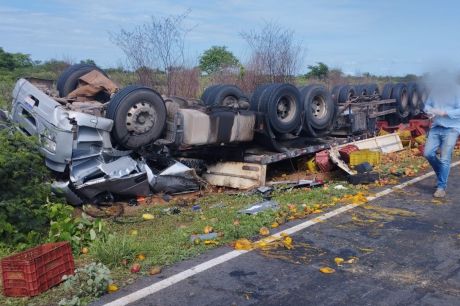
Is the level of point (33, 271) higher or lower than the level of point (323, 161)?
lower

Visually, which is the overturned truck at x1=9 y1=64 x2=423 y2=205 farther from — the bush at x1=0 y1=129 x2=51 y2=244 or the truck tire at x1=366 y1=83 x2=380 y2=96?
the truck tire at x1=366 y1=83 x2=380 y2=96

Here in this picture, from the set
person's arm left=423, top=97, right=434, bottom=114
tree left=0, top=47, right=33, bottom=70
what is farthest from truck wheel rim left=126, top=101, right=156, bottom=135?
tree left=0, top=47, right=33, bottom=70

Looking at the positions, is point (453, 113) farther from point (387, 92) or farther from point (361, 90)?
point (387, 92)

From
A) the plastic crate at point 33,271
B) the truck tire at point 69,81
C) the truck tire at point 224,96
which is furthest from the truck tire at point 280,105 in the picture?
the plastic crate at point 33,271

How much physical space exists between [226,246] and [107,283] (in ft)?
4.99

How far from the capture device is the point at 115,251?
196 inches

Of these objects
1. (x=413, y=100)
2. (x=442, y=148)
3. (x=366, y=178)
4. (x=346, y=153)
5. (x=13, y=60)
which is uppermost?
(x=13, y=60)

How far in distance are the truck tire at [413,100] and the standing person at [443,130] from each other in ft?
22.9

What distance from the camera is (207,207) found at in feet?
26.1

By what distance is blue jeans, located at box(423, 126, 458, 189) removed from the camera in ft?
25.0

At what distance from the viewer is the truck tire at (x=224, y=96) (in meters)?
10.1

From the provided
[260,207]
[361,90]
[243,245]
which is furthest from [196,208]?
[361,90]

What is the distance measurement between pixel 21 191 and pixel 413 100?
11959 mm

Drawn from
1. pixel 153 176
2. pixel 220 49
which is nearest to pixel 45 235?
pixel 153 176
